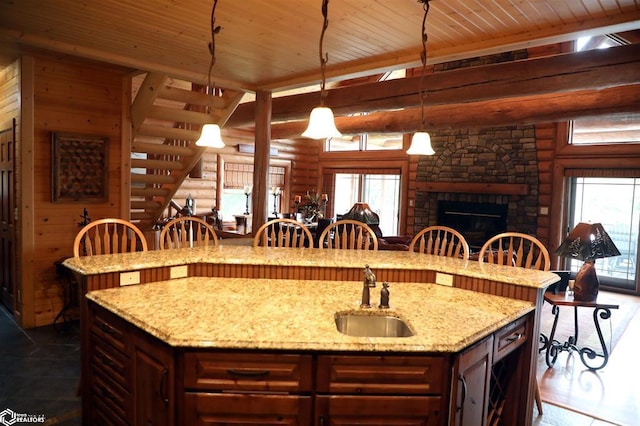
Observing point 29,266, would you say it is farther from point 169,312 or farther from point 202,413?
point 202,413

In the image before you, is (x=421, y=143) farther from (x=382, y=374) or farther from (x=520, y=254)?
(x=382, y=374)

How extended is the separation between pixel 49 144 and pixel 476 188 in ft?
22.1

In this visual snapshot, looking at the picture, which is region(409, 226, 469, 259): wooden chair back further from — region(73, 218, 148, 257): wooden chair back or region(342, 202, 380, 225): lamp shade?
region(73, 218, 148, 257): wooden chair back

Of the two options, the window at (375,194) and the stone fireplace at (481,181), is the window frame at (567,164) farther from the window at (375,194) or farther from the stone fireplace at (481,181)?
the window at (375,194)

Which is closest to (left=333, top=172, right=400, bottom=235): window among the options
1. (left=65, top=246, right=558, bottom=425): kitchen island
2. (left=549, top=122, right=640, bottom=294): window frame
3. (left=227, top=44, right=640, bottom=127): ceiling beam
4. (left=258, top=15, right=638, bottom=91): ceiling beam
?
(left=549, top=122, right=640, bottom=294): window frame

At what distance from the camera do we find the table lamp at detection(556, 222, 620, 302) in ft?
11.7

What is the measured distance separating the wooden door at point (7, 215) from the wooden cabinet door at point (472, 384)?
462 cm

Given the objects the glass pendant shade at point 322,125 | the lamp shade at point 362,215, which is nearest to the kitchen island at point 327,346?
the glass pendant shade at point 322,125

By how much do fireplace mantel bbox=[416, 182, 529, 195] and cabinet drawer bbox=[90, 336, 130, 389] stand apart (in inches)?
279

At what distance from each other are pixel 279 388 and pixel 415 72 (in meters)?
8.39

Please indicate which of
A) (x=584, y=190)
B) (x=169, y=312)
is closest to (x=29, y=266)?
(x=169, y=312)

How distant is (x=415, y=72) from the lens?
8898 millimetres

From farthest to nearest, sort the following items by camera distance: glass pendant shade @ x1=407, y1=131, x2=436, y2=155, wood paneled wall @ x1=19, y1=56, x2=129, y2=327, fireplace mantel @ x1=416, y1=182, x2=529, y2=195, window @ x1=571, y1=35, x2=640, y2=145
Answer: fireplace mantel @ x1=416, y1=182, x2=529, y2=195
window @ x1=571, y1=35, x2=640, y2=145
wood paneled wall @ x1=19, y1=56, x2=129, y2=327
glass pendant shade @ x1=407, y1=131, x2=436, y2=155

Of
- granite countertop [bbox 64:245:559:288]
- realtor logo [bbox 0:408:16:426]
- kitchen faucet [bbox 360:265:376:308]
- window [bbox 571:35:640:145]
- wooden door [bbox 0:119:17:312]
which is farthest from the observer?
window [bbox 571:35:640:145]
